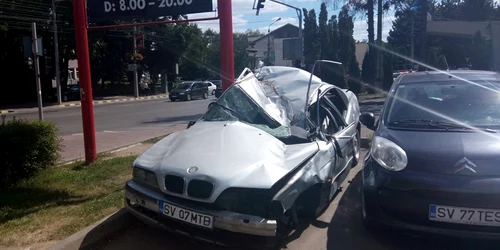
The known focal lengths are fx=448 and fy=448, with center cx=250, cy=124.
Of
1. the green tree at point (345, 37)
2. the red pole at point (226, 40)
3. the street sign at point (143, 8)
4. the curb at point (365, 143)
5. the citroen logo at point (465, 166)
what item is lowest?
the curb at point (365, 143)

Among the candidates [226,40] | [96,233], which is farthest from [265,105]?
[226,40]

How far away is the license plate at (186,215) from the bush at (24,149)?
3.63m

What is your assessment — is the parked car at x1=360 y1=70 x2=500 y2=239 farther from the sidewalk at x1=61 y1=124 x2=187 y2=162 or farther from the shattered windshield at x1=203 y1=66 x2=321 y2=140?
the sidewalk at x1=61 y1=124 x2=187 y2=162

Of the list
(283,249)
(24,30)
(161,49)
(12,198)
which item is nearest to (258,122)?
(283,249)

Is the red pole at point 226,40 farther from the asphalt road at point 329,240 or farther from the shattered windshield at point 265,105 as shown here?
the asphalt road at point 329,240

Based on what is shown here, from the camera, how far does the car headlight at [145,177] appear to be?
4293mm

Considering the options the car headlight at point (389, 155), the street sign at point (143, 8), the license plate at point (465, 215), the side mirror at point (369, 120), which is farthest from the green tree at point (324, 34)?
the license plate at point (465, 215)

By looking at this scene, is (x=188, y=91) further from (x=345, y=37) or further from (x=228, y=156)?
(x=228, y=156)

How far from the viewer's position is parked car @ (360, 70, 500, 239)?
12.5 ft

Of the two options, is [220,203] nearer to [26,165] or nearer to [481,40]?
[26,165]

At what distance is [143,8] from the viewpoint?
8055mm

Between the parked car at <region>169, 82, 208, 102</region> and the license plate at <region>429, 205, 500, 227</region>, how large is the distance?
32.5 metres

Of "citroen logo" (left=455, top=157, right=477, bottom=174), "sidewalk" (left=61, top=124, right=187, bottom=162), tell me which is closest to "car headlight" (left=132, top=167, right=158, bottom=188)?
"citroen logo" (left=455, top=157, right=477, bottom=174)

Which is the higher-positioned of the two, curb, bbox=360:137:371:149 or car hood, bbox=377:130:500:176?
car hood, bbox=377:130:500:176
